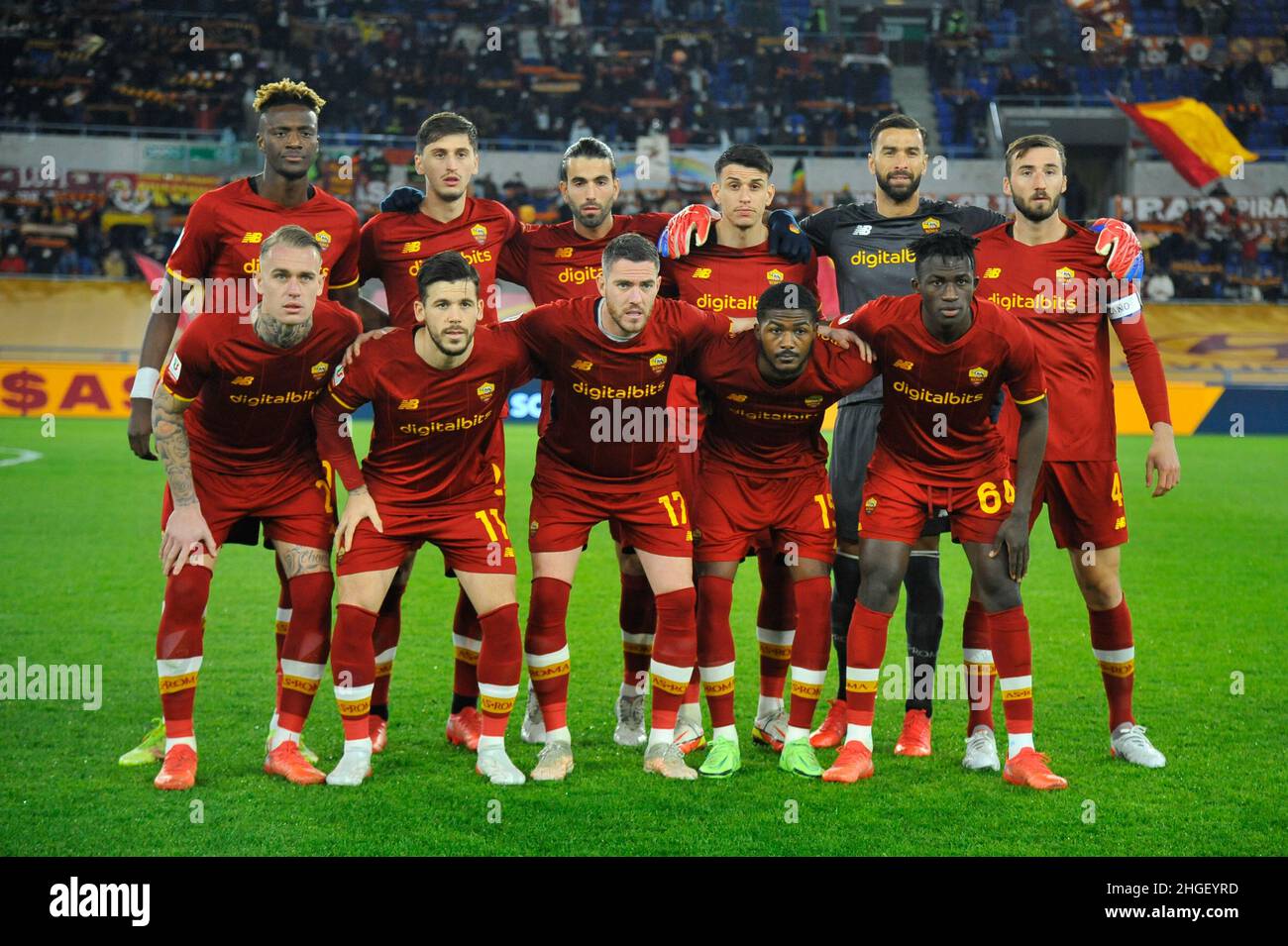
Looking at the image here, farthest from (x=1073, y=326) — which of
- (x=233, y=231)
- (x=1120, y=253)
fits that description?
(x=233, y=231)

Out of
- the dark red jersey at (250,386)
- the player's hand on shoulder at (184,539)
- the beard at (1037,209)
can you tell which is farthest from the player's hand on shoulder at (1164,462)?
the player's hand on shoulder at (184,539)

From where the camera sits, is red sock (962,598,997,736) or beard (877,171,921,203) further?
beard (877,171,921,203)

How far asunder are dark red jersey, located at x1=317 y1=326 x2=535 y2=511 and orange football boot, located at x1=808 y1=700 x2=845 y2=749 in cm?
176

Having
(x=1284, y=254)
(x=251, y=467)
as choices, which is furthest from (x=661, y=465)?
(x=1284, y=254)

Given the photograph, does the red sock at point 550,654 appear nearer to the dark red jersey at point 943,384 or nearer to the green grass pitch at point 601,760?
the green grass pitch at point 601,760

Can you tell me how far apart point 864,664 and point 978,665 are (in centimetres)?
73

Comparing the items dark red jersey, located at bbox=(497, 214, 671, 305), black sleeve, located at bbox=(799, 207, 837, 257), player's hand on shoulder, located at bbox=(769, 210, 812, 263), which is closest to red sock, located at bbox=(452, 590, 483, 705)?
dark red jersey, located at bbox=(497, 214, 671, 305)

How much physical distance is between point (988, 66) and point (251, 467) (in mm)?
28333

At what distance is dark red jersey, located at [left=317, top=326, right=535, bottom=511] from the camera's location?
5.17m

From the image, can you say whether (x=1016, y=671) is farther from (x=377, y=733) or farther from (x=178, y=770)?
(x=178, y=770)

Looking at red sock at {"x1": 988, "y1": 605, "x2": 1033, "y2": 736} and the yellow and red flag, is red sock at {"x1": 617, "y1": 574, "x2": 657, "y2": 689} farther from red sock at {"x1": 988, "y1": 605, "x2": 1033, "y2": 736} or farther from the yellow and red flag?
the yellow and red flag

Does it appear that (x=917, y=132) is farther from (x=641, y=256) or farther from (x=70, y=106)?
(x=70, y=106)

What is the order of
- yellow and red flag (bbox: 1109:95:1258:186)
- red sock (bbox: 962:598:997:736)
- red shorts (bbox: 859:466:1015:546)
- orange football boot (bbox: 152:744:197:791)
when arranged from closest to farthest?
orange football boot (bbox: 152:744:197:791) → red shorts (bbox: 859:466:1015:546) → red sock (bbox: 962:598:997:736) → yellow and red flag (bbox: 1109:95:1258:186)

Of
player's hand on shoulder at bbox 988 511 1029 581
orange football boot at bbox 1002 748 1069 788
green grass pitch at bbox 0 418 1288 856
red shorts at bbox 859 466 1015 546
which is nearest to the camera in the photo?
green grass pitch at bbox 0 418 1288 856
